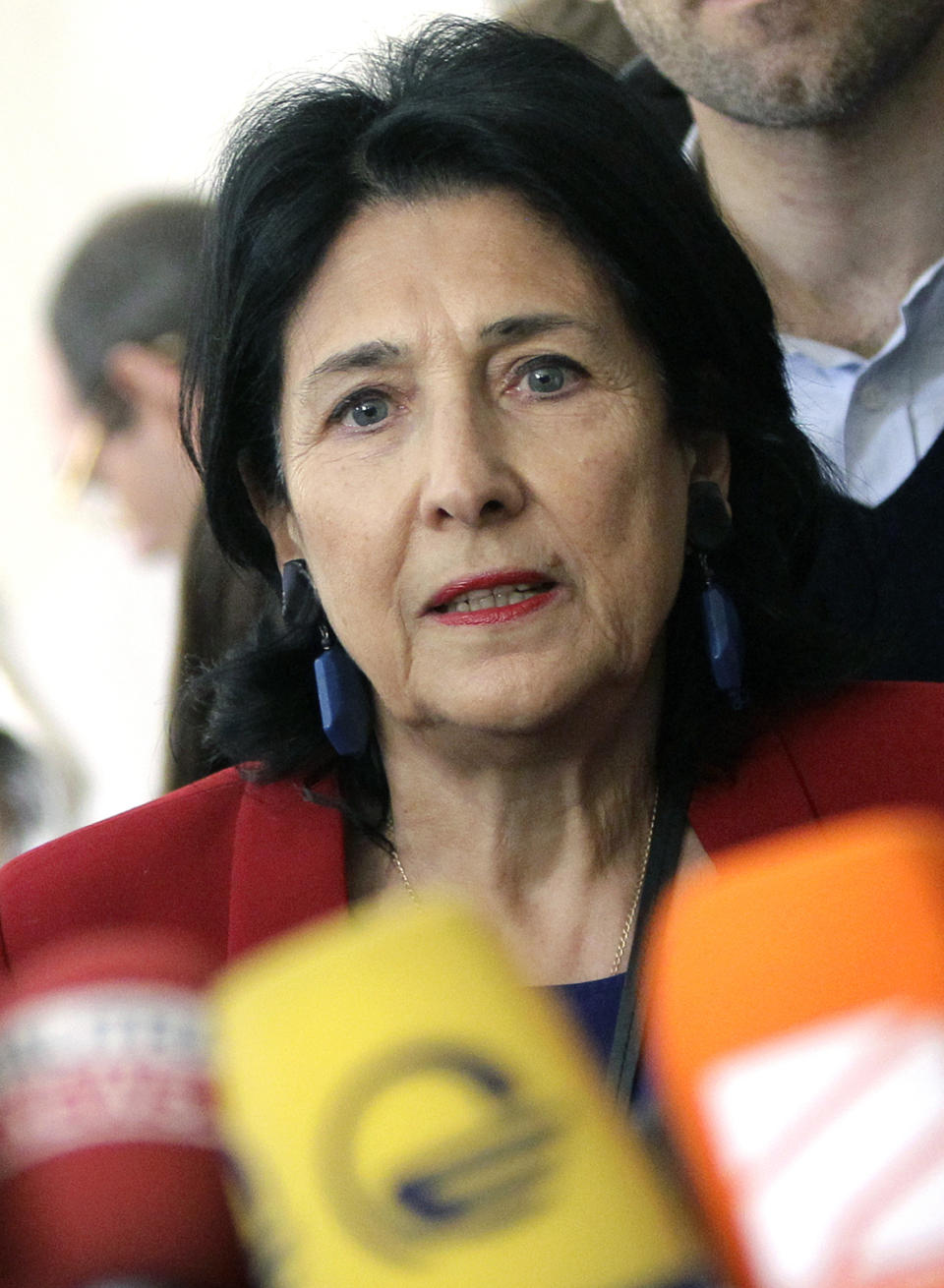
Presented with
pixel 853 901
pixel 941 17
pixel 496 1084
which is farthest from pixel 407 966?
pixel 941 17

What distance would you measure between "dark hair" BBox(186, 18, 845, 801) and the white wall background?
1714mm

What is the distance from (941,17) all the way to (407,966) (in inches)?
73.8

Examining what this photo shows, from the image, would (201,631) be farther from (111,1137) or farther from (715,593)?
(111,1137)

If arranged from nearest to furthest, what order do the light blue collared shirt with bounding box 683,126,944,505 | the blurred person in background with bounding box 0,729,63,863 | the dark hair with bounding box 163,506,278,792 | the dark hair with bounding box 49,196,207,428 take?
the dark hair with bounding box 163,506,278,792 < the light blue collared shirt with bounding box 683,126,944,505 < the dark hair with bounding box 49,196,207,428 < the blurred person in background with bounding box 0,729,63,863

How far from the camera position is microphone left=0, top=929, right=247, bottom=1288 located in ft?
1.88

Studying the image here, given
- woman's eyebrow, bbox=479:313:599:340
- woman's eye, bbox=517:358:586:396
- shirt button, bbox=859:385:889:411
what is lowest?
shirt button, bbox=859:385:889:411

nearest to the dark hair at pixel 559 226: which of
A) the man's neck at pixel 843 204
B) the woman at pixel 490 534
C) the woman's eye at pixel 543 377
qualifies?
the woman at pixel 490 534

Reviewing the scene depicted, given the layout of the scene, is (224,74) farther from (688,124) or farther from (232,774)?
(232,774)

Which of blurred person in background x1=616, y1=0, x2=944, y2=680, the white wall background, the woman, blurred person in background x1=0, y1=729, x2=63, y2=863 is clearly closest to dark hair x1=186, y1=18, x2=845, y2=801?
the woman

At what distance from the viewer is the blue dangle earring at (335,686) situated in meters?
1.69

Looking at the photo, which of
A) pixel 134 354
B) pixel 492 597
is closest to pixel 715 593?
pixel 492 597

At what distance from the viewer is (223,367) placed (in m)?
1.70

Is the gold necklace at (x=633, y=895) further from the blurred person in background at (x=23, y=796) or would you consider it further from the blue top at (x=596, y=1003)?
the blurred person in background at (x=23, y=796)

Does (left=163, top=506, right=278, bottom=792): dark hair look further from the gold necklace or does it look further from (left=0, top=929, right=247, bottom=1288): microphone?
(left=0, top=929, right=247, bottom=1288): microphone
